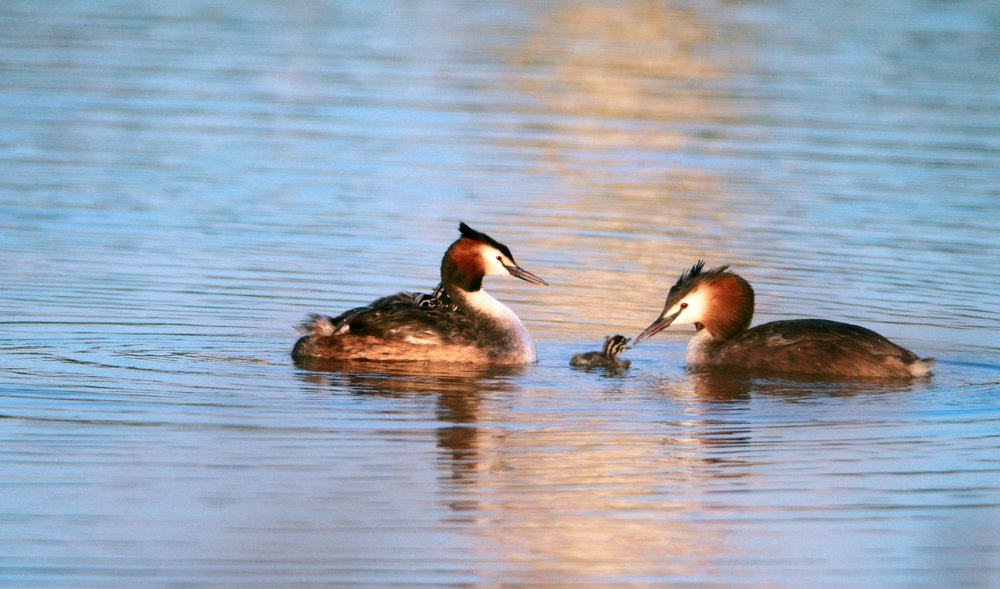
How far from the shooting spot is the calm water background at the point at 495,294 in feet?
26.0

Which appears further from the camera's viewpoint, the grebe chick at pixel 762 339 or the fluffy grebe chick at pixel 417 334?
the fluffy grebe chick at pixel 417 334

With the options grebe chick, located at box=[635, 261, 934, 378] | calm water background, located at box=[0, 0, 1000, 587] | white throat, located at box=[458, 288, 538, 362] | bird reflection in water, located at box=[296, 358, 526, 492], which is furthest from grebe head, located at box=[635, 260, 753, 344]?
bird reflection in water, located at box=[296, 358, 526, 492]

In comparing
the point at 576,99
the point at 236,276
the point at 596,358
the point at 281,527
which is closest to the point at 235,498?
the point at 281,527

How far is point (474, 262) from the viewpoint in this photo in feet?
40.4

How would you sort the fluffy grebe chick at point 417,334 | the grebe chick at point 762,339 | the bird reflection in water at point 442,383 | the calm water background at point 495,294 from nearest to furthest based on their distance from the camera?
the calm water background at point 495,294 → the bird reflection in water at point 442,383 → the grebe chick at point 762,339 → the fluffy grebe chick at point 417,334

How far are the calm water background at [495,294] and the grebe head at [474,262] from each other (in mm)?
740

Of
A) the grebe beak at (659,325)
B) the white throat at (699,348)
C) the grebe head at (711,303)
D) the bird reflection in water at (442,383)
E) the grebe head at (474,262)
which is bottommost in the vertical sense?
the bird reflection in water at (442,383)

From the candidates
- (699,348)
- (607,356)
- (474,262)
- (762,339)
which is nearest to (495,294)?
(474,262)

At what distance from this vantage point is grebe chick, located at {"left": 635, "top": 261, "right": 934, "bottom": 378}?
11664 millimetres

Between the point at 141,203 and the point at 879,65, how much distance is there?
16107mm

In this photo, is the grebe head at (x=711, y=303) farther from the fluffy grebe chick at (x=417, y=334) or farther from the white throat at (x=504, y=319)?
the fluffy grebe chick at (x=417, y=334)

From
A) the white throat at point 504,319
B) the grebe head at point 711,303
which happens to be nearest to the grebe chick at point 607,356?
the white throat at point 504,319

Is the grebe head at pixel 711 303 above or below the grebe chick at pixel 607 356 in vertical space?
above

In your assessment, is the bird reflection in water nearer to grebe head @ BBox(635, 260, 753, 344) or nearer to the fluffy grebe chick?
the fluffy grebe chick
